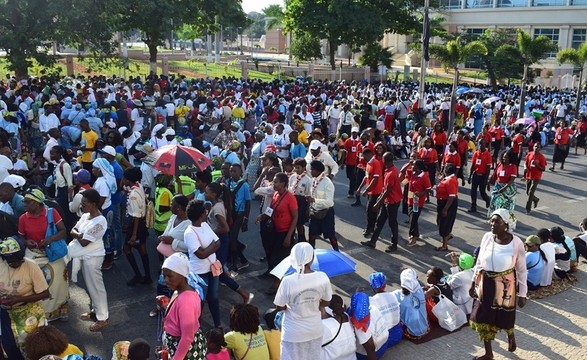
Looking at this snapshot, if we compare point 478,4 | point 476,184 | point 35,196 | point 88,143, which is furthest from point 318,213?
point 478,4

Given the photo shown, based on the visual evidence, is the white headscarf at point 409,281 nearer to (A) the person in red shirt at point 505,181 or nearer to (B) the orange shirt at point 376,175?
(B) the orange shirt at point 376,175

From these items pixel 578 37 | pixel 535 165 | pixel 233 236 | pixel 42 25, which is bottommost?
pixel 233 236

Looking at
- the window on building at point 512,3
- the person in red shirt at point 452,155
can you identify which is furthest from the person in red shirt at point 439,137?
the window on building at point 512,3

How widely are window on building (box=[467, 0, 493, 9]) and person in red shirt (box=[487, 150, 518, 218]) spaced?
5476cm

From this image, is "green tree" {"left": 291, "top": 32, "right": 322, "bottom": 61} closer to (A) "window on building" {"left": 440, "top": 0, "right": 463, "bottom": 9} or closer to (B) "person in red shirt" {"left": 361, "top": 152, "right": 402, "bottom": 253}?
(A) "window on building" {"left": 440, "top": 0, "right": 463, "bottom": 9}

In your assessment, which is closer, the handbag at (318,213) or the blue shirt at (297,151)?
the handbag at (318,213)

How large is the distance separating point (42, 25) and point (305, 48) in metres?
28.2

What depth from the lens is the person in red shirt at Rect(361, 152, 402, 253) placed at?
9.11 metres

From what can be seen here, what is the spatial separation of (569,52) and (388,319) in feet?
83.9

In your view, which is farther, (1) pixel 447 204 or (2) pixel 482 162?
(2) pixel 482 162

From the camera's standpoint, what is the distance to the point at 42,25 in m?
20.3

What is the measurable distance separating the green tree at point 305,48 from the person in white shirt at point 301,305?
4179cm

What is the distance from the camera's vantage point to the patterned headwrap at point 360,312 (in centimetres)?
558

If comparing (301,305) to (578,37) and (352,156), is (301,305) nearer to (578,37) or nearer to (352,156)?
(352,156)
